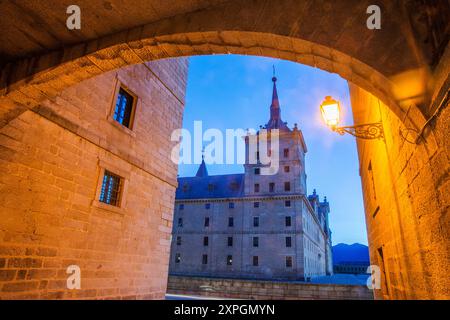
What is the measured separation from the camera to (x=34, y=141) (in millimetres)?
5477

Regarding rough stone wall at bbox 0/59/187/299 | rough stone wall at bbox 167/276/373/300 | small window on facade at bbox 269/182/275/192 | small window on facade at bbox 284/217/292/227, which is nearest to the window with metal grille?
rough stone wall at bbox 0/59/187/299

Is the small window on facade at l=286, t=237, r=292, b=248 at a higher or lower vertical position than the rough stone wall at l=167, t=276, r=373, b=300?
higher

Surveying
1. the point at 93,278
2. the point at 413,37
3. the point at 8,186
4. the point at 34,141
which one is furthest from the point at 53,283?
the point at 413,37

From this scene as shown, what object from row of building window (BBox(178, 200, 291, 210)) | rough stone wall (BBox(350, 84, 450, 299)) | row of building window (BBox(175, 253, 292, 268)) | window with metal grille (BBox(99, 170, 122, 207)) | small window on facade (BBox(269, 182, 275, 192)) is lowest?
row of building window (BBox(175, 253, 292, 268))

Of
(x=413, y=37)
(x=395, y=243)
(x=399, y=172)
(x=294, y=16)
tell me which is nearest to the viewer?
(x=413, y=37)

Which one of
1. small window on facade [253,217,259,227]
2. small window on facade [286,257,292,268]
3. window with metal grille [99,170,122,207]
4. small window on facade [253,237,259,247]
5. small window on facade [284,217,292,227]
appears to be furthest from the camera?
small window on facade [253,217,259,227]

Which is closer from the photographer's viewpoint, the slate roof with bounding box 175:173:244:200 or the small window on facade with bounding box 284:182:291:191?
the small window on facade with bounding box 284:182:291:191

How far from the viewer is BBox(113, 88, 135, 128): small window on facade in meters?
8.16

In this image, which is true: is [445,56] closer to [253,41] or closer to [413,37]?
[413,37]

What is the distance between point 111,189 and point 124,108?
2593mm

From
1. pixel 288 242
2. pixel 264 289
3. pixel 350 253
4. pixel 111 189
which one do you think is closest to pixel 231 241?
pixel 288 242

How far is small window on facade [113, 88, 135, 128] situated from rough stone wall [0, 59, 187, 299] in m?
0.26

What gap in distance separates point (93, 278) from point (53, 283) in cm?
104

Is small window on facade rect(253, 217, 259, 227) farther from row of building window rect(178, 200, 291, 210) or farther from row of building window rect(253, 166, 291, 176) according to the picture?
row of building window rect(253, 166, 291, 176)
